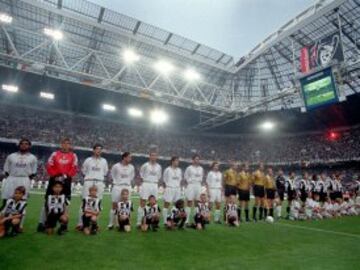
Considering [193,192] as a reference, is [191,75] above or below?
above

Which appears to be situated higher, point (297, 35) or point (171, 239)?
point (297, 35)

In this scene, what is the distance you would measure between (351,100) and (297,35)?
1452 cm

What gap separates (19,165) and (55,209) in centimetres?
144

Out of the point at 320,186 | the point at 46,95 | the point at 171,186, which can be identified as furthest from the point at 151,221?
the point at 46,95

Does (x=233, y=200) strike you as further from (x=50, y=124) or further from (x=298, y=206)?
(x=50, y=124)

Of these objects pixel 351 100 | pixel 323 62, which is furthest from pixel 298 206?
pixel 351 100

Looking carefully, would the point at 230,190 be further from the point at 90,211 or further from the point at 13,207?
the point at 13,207

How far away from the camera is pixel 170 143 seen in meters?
42.6

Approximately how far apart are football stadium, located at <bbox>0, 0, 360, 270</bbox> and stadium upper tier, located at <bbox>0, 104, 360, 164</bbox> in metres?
0.20

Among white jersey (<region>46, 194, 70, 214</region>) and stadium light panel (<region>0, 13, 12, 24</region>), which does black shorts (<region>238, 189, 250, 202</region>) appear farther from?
stadium light panel (<region>0, 13, 12, 24</region>)

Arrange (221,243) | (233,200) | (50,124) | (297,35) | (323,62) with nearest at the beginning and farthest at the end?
1. (221,243)
2. (233,200)
3. (323,62)
4. (297,35)
5. (50,124)

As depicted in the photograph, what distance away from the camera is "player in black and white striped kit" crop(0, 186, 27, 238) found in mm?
6520

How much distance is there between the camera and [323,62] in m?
17.7

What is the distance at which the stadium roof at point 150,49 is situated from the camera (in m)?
20.3
